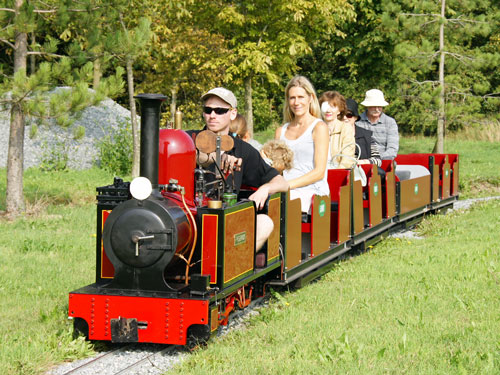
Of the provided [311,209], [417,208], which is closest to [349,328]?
[311,209]

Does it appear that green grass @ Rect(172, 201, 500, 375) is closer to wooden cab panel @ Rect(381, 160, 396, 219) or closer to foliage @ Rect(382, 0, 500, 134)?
wooden cab panel @ Rect(381, 160, 396, 219)

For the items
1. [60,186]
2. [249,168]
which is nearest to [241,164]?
[249,168]

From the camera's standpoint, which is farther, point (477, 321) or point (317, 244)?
point (317, 244)

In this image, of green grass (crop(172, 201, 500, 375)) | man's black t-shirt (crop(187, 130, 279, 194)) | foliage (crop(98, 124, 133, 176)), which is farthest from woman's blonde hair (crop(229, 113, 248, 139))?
foliage (crop(98, 124, 133, 176))

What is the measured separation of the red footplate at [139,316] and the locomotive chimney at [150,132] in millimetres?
765

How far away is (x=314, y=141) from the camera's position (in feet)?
22.4

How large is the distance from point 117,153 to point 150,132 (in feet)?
42.0

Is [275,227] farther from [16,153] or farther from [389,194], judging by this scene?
[16,153]

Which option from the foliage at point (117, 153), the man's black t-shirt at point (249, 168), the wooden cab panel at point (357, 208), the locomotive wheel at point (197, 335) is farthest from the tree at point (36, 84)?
the foliage at point (117, 153)

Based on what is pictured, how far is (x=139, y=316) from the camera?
480 centimetres

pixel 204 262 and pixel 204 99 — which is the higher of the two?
pixel 204 99

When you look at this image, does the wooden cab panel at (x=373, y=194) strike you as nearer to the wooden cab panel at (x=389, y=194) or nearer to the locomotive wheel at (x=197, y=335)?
the wooden cab panel at (x=389, y=194)

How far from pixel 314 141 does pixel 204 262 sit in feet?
7.55

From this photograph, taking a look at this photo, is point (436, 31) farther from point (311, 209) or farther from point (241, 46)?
point (311, 209)
